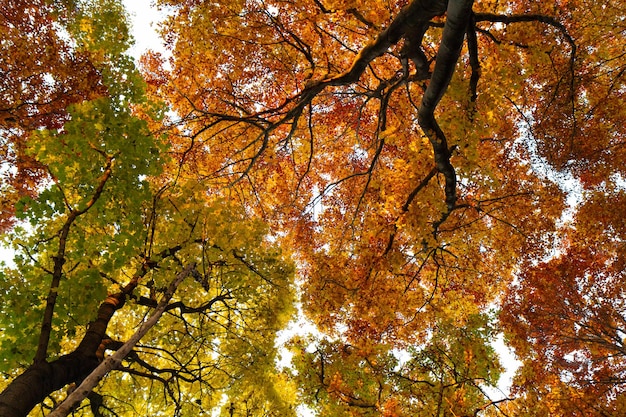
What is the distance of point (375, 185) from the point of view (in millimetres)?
6828

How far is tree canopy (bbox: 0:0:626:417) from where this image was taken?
15.9ft

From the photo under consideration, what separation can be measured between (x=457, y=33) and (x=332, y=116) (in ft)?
26.5

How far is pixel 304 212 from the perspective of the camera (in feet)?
25.5

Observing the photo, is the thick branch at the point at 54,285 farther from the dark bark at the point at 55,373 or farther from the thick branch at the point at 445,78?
the thick branch at the point at 445,78

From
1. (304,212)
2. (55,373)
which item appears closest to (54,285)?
(55,373)

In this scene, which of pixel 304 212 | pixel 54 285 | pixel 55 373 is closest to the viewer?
pixel 54 285

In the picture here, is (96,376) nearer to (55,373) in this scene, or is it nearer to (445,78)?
(55,373)

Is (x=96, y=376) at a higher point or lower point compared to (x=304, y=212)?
lower

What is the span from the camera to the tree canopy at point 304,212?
4855 millimetres

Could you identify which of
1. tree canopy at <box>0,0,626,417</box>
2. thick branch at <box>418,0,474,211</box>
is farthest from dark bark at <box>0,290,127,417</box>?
thick branch at <box>418,0,474,211</box>

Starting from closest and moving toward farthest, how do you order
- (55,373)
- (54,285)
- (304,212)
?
(54,285), (55,373), (304,212)

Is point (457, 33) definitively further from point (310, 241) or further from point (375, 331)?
point (310, 241)

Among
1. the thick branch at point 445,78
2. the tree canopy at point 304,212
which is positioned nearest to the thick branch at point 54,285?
the tree canopy at point 304,212

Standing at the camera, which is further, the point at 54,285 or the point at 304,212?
the point at 304,212
